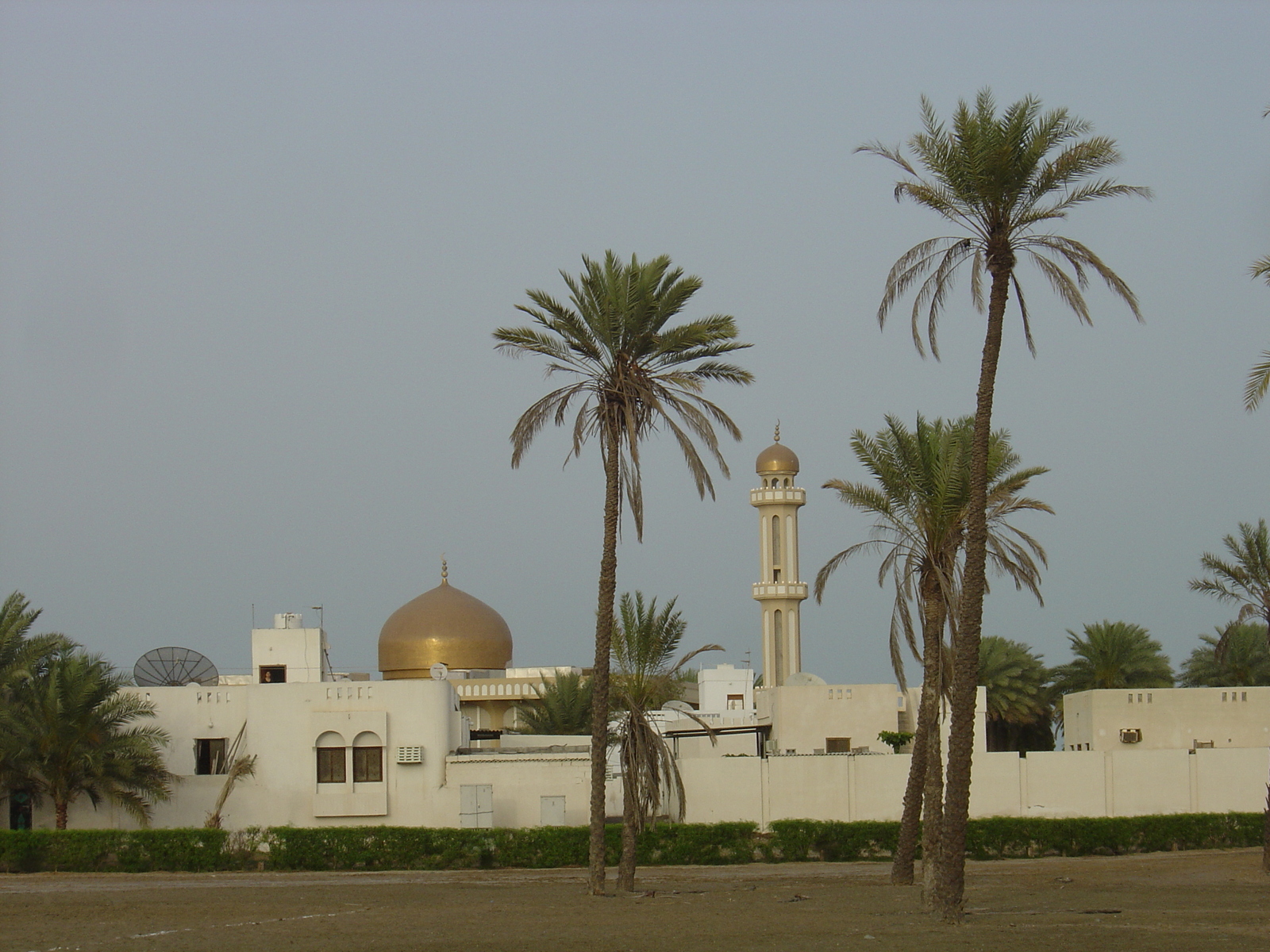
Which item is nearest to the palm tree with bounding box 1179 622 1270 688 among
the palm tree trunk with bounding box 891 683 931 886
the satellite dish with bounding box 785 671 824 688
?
the satellite dish with bounding box 785 671 824 688

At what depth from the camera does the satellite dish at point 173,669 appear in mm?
39125

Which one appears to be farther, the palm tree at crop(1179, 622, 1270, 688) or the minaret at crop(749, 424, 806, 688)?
the minaret at crop(749, 424, 806, 688)

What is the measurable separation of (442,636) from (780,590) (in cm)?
1533

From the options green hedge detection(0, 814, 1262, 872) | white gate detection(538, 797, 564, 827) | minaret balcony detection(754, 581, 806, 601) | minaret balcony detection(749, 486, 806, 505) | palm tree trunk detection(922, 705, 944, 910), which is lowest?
green hedge detection(0, 814, 1262, 872)

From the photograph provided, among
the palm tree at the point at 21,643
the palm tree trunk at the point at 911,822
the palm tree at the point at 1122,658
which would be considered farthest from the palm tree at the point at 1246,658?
the palm tree at the point at 21,643

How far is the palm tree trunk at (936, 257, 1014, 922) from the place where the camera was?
19.0 m

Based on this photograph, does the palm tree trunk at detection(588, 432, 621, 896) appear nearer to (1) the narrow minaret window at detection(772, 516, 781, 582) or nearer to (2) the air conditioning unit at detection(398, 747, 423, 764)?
(2) the air conditioning unit at detection(398, 747, 423, 764)

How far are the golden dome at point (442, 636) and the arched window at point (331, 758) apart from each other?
18191mm

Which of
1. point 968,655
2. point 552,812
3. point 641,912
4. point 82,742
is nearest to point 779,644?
point 552,812

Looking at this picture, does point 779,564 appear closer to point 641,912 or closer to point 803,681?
point 803,681

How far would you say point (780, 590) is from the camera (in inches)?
2451

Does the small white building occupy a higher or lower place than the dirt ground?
higher

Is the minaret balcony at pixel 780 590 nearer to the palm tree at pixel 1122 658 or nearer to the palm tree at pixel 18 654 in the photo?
the palm tree at pixel 1122 658

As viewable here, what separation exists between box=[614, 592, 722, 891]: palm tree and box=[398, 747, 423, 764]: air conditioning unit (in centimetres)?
885
